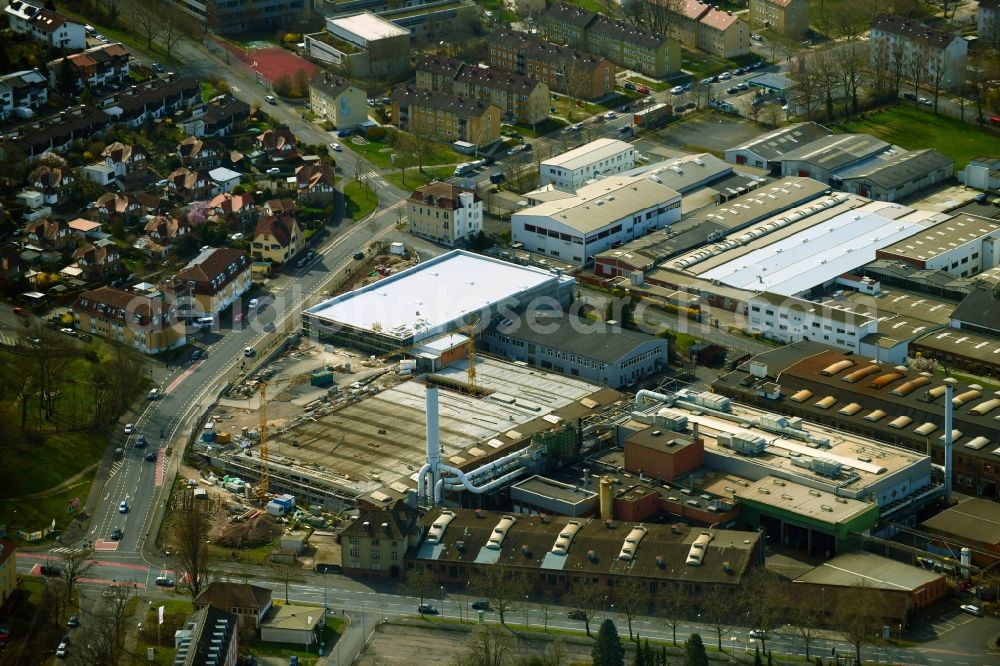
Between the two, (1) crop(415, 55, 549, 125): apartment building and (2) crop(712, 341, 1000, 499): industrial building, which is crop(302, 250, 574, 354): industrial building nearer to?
(2) crop(712, 341, 1000, 499): industrial building

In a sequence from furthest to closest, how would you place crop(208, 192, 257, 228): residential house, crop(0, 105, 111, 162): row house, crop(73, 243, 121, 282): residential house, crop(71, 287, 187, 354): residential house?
crop(0, 105, 111, 162): row house → crop(208, 192, 257, 228): residential house → crop(73, 243, 121, 282): residential house → crop(71, 287, 187, 354): residential house

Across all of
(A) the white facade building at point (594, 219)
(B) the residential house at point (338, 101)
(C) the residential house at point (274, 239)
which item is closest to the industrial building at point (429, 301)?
(A) the white facade building at point (594, 219)

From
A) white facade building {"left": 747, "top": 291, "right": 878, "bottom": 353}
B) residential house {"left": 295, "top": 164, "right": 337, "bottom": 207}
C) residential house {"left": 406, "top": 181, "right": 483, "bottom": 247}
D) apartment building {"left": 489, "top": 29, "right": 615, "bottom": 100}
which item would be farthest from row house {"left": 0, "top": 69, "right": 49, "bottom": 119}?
white facade building {"left": 747, "top": 291, "right": 878, "bottom": 353}

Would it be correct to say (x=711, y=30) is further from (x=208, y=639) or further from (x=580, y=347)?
(x=208, y=639)

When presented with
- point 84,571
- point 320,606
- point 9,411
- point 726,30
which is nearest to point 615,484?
point 320,606

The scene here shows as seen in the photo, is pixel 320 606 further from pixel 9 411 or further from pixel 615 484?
pixel 9 411

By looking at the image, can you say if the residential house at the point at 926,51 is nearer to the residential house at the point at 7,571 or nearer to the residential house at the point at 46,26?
the residential house at the point at 46,26

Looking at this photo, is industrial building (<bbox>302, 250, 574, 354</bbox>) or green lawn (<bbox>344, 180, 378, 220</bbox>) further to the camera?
green lawn (<bbox>344, 180, 378, 220</bbox>)

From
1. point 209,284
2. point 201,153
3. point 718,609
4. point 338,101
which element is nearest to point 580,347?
point 209,284
